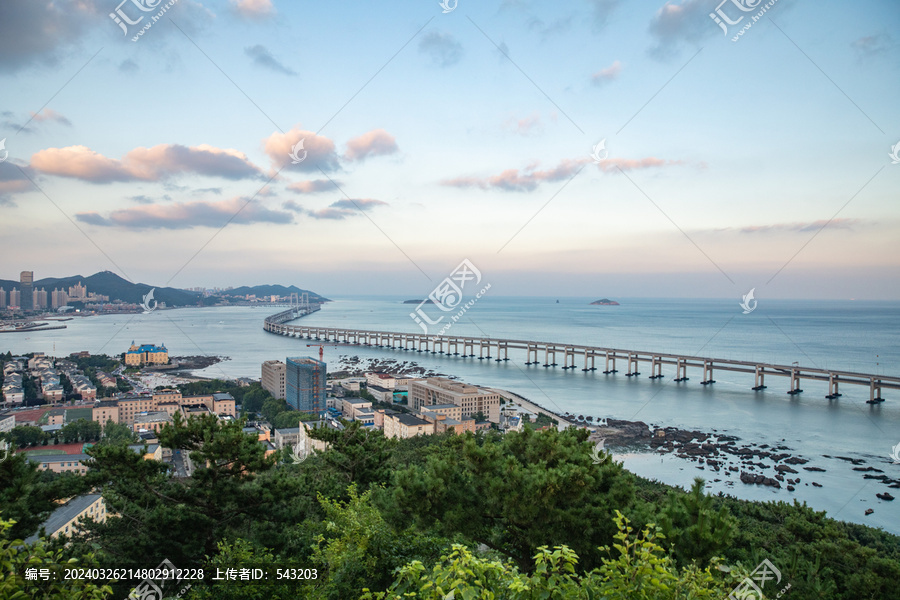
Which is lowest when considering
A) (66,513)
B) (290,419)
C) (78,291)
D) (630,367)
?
(290,419)

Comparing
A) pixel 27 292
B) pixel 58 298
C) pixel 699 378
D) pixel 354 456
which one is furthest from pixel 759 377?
pixel 58 298

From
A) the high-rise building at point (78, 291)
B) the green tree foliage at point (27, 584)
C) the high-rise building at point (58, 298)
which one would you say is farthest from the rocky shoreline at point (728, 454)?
the high-rise building at point (58, 298)

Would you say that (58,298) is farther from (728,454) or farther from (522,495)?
(522,495)

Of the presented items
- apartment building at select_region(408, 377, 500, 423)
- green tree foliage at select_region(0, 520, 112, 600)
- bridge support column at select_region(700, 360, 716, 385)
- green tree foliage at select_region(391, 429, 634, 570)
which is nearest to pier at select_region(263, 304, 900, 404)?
bridge support column at select_region(700, 360, 716, 385)

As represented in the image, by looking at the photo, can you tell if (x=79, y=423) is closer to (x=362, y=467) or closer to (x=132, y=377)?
(x=362, y=467)

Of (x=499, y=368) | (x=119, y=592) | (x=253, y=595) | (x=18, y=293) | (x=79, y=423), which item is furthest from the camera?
(x=499, y=368)

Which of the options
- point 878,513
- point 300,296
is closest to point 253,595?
point 878,513
